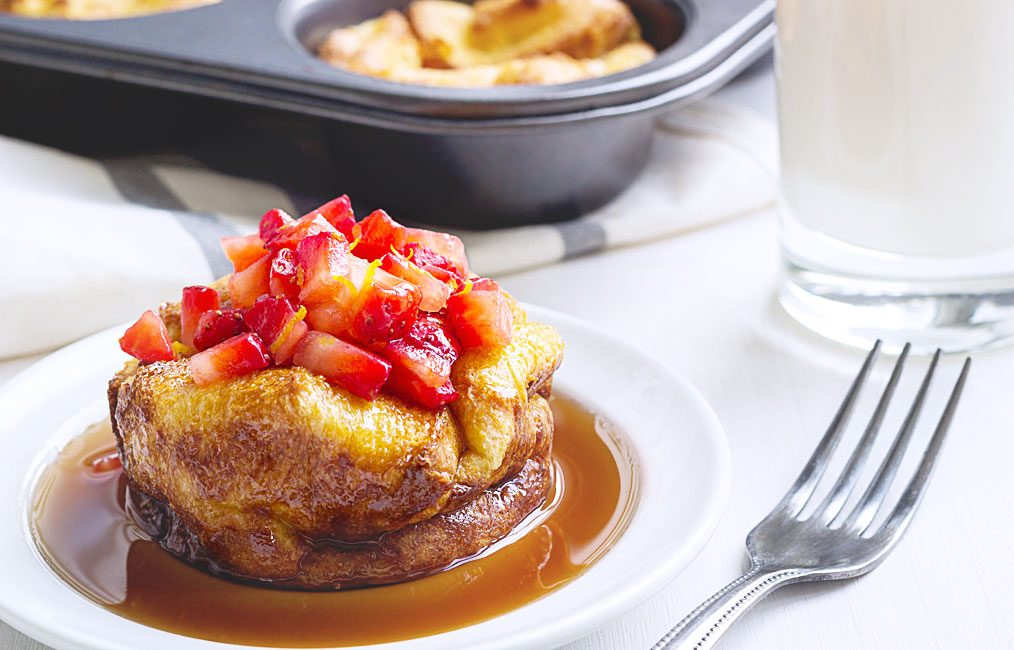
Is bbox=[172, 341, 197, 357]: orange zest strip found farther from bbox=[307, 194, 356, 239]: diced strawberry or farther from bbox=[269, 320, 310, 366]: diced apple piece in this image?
bbox=[307, 194, 356, 239]: diced strawberry

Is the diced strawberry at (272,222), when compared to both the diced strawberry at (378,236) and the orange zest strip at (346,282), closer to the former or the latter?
the diced strawberry at (378,236)

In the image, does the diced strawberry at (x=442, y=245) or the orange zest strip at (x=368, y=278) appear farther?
the diced strawberry at (x=442, y=245)

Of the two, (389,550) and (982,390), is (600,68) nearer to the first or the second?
(982,390)

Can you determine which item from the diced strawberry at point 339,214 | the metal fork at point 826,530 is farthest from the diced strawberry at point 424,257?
the metal fork at point 826,530

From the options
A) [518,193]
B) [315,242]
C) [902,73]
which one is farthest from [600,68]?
[315,242]

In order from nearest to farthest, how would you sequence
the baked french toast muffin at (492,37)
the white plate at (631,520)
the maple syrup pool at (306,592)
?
the white plate at (631,520) → the maple syrup pool at (306,592) → the baked french toast muffin at (492,37)
